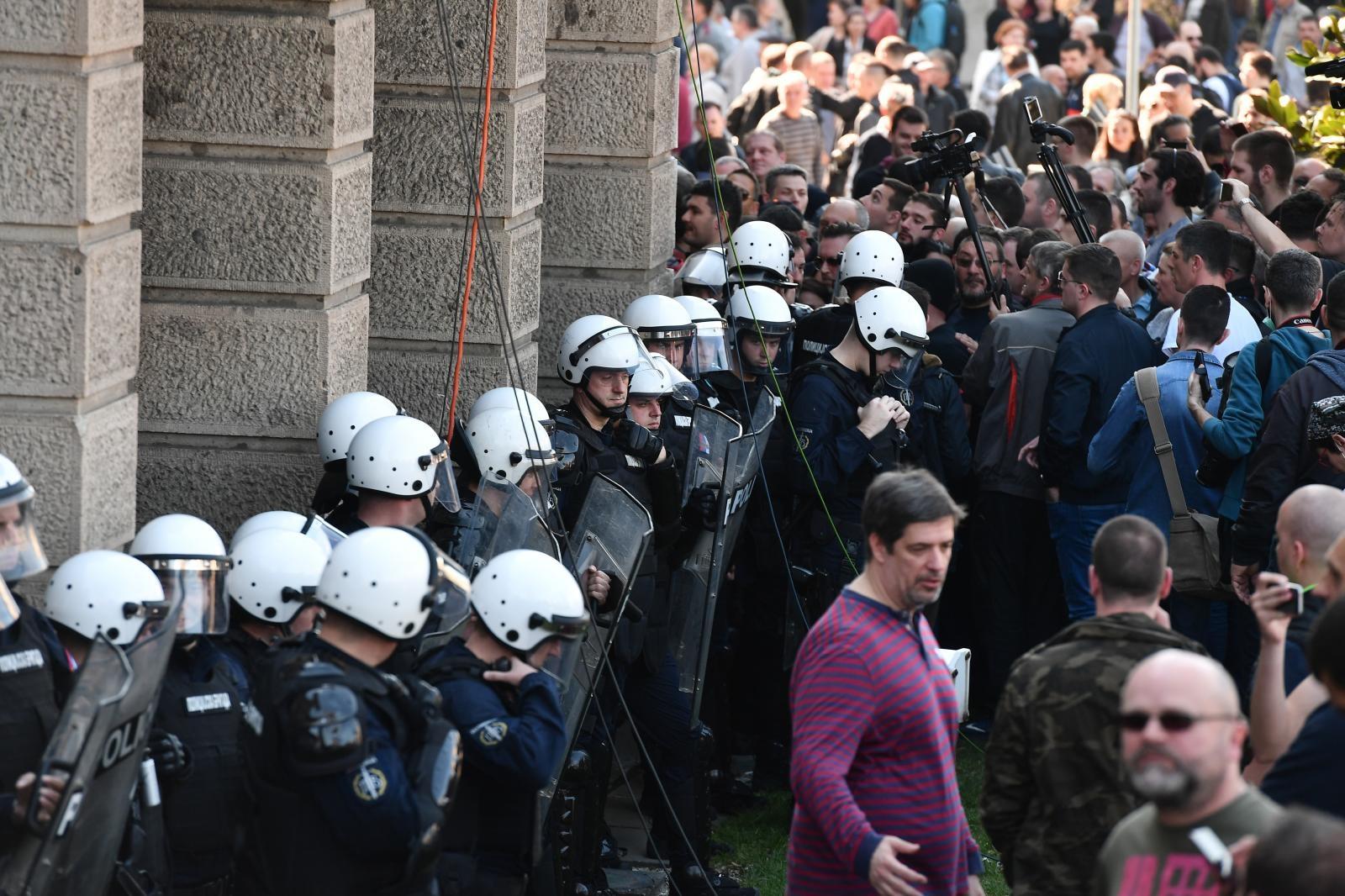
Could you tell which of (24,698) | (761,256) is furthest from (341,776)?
(761,256)

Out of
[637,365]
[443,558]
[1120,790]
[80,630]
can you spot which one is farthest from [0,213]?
[1120,790]

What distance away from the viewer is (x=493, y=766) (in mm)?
4637

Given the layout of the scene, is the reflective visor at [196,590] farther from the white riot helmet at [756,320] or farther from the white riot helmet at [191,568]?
the white riot helmet at [756,320]

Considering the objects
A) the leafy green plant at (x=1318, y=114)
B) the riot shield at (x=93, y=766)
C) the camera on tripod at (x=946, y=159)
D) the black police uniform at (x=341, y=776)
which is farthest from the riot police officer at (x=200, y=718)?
the leafy green plant at (x=1318, y=114)

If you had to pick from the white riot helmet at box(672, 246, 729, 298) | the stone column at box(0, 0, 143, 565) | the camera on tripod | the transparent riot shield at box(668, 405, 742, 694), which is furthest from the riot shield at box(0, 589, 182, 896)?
the camera on tripod

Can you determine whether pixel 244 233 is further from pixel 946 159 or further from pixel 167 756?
pixel 946 159

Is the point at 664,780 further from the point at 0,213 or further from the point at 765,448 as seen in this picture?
the point at 0,213

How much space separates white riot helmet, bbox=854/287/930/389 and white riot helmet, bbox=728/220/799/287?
1.23 metres

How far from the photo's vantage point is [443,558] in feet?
15.9

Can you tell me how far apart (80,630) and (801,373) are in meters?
3.78

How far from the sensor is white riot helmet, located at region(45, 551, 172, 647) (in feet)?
15.9

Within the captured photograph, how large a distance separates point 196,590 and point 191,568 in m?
0.06

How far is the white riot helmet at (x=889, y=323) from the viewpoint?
26.0 ft

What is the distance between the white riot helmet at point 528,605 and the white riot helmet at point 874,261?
13.4 ft
